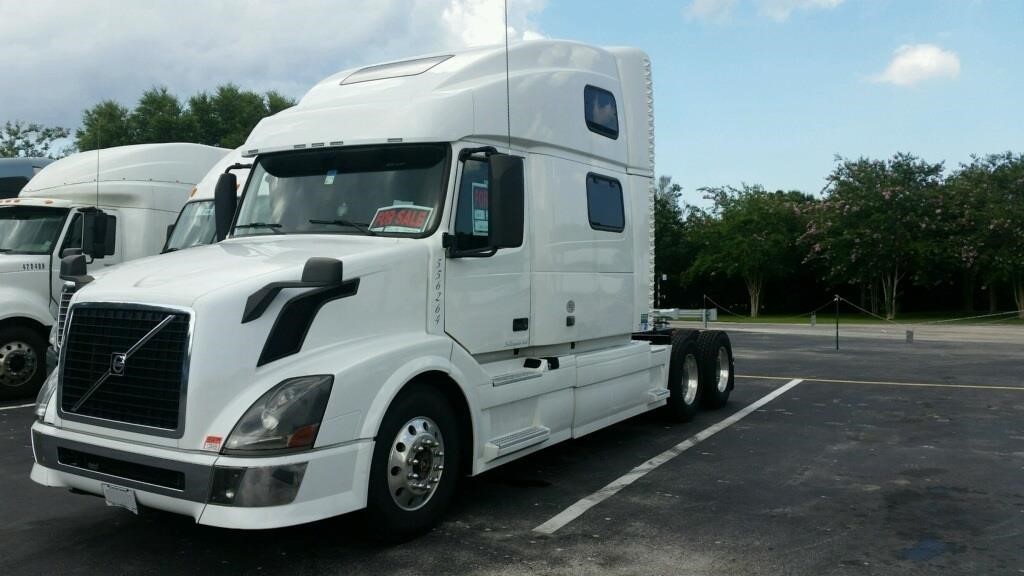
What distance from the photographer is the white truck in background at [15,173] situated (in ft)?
56.7

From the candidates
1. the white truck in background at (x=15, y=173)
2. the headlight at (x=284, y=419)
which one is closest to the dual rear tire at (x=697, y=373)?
the headlight at (x=284, y=419)

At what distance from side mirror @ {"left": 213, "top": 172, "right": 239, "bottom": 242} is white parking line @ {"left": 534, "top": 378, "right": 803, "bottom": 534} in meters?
3.27

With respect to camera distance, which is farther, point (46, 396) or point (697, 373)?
point (697, 373)

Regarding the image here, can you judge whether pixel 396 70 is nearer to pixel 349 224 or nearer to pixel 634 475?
pixel 349 224

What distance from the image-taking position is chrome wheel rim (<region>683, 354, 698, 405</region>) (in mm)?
9789

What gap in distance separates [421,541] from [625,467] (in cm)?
263

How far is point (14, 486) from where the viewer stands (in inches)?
266

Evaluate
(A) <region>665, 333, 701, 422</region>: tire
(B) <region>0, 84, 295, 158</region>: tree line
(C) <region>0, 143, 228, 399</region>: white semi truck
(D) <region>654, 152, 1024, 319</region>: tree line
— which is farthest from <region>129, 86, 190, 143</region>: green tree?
(A) <region>665, 333, 701, 422</region>: tire

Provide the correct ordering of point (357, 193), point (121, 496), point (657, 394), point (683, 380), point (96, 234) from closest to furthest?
point (121, 496) < point (357, 193) < point (657, 394) < point (683, 380) < point (96, 234)

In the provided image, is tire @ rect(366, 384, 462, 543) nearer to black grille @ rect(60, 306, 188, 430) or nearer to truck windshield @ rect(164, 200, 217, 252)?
black grille @ rect(60, 306, 188, 430)

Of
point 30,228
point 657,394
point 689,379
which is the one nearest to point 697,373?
point 689,379

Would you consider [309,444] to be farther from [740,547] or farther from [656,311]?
[656,311]

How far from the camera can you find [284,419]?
4.52m

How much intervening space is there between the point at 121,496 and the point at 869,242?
4542 centimetres
